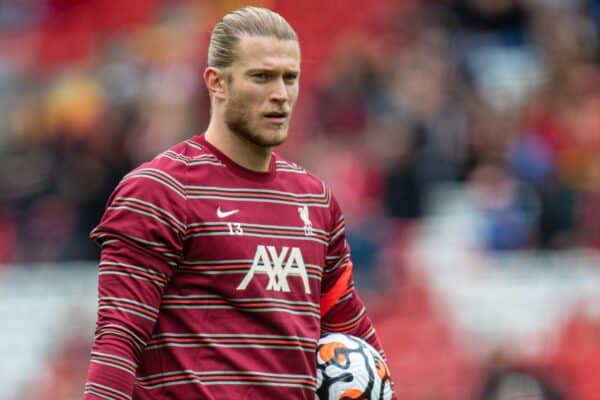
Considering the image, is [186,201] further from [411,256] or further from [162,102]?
[162,102]

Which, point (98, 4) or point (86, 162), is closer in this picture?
point (86, 162)

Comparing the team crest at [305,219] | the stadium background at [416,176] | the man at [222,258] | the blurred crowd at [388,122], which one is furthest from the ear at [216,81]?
the blurred crowd at [388,122]

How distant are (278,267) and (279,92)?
0.48m

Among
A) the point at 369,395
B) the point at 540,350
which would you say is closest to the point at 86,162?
the point at 540,350

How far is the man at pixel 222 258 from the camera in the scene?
169 inches

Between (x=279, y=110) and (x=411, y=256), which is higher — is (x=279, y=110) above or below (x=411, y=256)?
above

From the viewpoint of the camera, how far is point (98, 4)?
648 inches

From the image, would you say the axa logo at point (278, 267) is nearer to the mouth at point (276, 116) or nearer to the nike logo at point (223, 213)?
the nike logo at point (223, 213)

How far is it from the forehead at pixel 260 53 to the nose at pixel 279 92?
5 cm

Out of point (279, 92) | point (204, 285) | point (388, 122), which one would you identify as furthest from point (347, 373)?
point (388, 122)

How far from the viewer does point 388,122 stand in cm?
1164

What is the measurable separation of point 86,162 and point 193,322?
7.84 metres

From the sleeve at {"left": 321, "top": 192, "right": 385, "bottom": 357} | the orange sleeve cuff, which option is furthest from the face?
the orange sleeve cuff

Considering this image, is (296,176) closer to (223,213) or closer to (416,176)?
(223,213)
